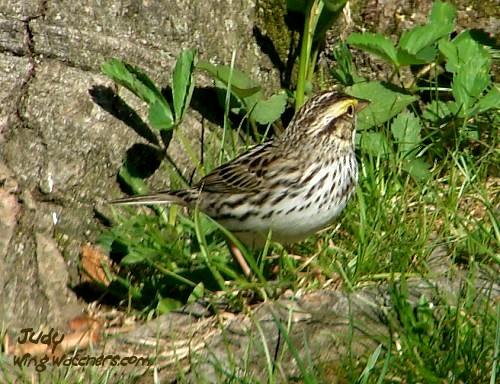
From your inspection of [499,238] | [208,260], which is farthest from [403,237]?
[208,260]

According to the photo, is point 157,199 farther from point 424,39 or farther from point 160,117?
point 424,39

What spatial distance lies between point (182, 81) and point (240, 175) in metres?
0.71

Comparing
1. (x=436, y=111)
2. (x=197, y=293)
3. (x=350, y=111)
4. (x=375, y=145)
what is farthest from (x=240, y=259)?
(x=436, y=111)

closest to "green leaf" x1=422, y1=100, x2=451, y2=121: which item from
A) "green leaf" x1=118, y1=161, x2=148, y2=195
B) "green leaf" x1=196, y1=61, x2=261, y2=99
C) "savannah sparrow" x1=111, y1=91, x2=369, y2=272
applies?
"savannah sparrow" x1=111, y1=91, x2=369, y2=272

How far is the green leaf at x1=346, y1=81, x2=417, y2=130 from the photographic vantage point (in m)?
6.67

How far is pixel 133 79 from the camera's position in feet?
19.9

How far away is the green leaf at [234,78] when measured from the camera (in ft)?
21.1

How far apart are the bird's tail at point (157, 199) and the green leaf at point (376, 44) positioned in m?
1.60

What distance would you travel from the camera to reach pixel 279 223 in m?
5.68

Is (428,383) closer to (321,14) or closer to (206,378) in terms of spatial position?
(206,378)

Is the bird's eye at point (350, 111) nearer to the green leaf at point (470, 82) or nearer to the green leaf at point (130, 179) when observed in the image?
the green leaf at point (470, 82)

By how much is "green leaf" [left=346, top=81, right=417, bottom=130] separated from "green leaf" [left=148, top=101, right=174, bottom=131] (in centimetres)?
131

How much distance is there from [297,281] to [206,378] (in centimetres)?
106

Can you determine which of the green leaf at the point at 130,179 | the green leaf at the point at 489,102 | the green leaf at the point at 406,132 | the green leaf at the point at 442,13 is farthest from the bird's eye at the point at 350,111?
the green leaf at the point at 130,179
